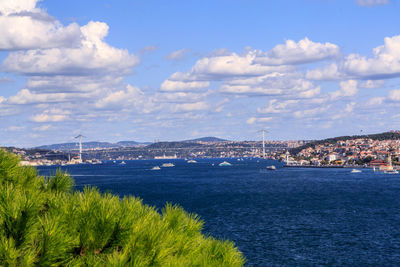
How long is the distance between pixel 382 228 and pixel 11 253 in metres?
39.8

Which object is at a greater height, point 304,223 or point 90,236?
point 90,236

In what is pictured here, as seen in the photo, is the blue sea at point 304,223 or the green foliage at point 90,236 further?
the blue sea at point 304,223

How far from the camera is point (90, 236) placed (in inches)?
249

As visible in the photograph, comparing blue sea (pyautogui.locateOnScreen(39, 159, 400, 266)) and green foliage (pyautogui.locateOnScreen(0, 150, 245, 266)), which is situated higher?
green foliage (pyautogui.locateOnScreen(0, 150, 245, 266))

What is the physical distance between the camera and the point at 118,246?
650 centimetres

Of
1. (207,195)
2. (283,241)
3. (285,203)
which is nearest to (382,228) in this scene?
(283,241)

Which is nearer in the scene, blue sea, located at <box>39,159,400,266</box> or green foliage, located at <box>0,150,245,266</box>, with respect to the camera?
green foliage, located at <box>0,150,245,266</box>

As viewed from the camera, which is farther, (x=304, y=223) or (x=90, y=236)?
(x=304, y=223)

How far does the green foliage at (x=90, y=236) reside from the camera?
5.79m

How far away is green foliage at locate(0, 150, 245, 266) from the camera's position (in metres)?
5.79

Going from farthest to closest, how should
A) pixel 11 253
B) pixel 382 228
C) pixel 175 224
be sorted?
pixel 382 228 → pixel 175 224 → pixel 11 253

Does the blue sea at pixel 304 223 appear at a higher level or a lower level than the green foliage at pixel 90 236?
lower

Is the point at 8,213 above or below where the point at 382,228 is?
above

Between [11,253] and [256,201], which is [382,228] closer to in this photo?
[256,201]
